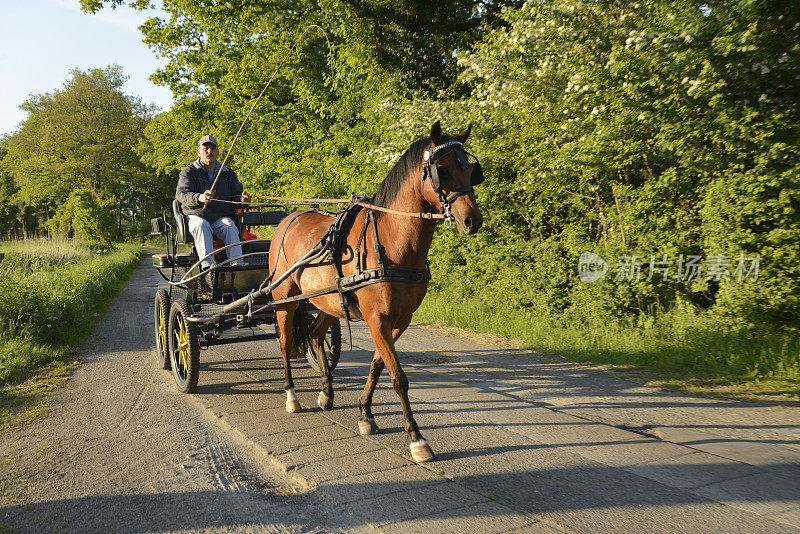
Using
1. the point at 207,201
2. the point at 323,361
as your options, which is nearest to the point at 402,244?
the point at 323,361

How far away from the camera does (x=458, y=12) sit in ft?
53.9

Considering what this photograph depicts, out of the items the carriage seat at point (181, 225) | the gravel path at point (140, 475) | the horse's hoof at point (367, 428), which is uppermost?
the carriage seat at point (181, 225)

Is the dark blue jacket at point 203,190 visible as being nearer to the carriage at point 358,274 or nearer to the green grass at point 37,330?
the carriage at point 358,274

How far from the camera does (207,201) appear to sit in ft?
20.4

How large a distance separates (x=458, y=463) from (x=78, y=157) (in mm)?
52783

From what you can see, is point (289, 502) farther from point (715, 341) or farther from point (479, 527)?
point (715, 341)

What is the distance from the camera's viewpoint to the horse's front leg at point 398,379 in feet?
12.2

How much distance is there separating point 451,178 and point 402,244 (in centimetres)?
65

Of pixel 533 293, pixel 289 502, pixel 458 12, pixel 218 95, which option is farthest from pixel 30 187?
pixel 289 502

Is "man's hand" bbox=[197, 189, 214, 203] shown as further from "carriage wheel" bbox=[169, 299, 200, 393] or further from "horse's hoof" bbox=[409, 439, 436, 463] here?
"horse's hoof" bbox=[409, 439, 436, 463]

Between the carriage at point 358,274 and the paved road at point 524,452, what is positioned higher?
the carriage at point 358,274

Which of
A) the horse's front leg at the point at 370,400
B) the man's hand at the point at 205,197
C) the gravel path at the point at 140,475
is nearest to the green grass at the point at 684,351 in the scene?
the horse's front leg at the point at 370,400
